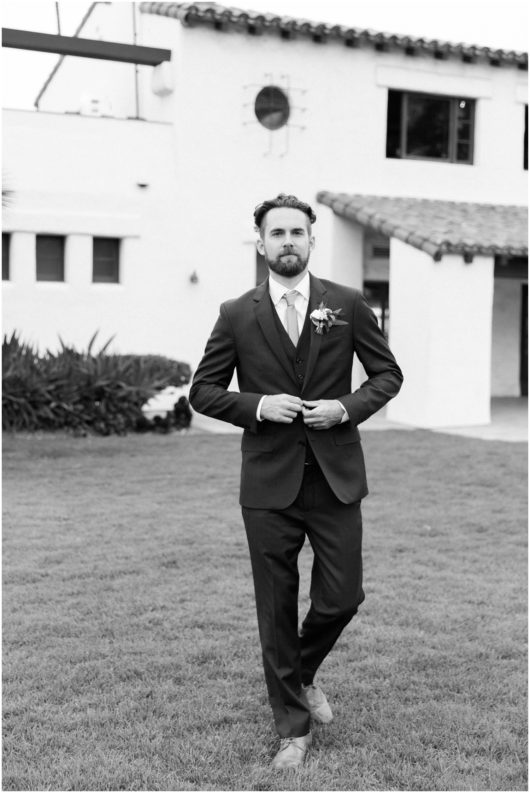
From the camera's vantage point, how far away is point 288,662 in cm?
412

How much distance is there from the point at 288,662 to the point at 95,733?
0.92 meters

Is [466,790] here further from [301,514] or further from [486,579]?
[486,579]

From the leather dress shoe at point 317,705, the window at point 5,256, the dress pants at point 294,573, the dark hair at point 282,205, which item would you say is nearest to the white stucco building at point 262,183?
the window at point 5,256

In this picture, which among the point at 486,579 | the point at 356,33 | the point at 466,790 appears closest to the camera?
the point at 466,790

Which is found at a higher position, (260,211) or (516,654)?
(260,211)

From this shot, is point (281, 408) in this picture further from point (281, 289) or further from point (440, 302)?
point (440, 302)

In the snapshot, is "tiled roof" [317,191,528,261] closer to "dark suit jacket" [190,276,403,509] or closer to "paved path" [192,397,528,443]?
"paved path" [192,397,528,443]

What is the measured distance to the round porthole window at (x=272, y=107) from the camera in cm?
1762

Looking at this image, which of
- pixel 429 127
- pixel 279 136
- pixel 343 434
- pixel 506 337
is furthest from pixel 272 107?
pixel 343 434

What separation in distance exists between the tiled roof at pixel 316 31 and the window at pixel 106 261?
382 centimetres

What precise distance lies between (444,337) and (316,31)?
5863 millimetres

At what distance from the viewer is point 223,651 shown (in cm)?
540

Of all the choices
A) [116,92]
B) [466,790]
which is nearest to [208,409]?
[466,790]

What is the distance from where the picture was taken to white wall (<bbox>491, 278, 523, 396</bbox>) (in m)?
21.5
